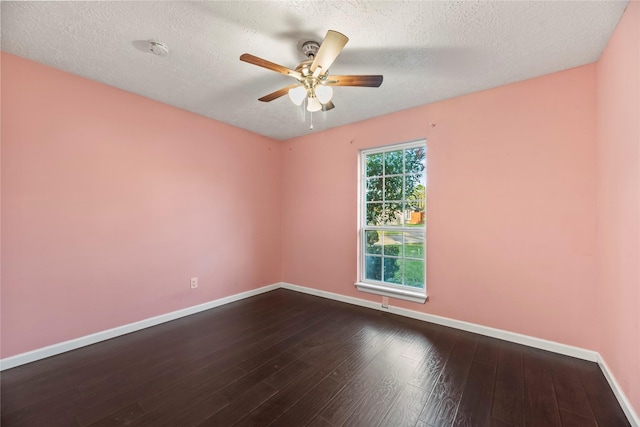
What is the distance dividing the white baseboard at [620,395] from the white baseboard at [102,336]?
3.75 metres

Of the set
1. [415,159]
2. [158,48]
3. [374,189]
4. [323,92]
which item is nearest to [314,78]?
[323,92]

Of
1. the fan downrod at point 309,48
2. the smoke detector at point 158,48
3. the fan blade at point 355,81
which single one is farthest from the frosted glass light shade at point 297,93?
the smoke detector at point 158,48

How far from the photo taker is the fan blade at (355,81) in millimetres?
1853

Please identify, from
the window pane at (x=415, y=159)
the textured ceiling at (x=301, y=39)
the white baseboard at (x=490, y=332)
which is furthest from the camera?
the window pane at (x=415, y=159)

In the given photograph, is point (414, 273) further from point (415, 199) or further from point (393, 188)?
point (393, 188)

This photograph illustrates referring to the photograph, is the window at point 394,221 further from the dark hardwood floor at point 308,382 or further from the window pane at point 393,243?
the dark hardwood floor at point 308,382

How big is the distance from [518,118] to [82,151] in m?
4.16

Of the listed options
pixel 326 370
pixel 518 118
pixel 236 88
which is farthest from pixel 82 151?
pixel 518 118

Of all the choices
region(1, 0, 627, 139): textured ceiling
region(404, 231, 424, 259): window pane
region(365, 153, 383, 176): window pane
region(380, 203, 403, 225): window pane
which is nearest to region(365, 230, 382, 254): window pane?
region(380, 203, 403, 225): window pane

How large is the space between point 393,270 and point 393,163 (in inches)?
55.1

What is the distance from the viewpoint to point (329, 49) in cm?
159

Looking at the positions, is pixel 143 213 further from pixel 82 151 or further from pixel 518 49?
pixel 518 49

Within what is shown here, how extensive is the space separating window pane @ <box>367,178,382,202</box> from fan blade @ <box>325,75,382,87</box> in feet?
5.52

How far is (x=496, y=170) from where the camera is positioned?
256cm
